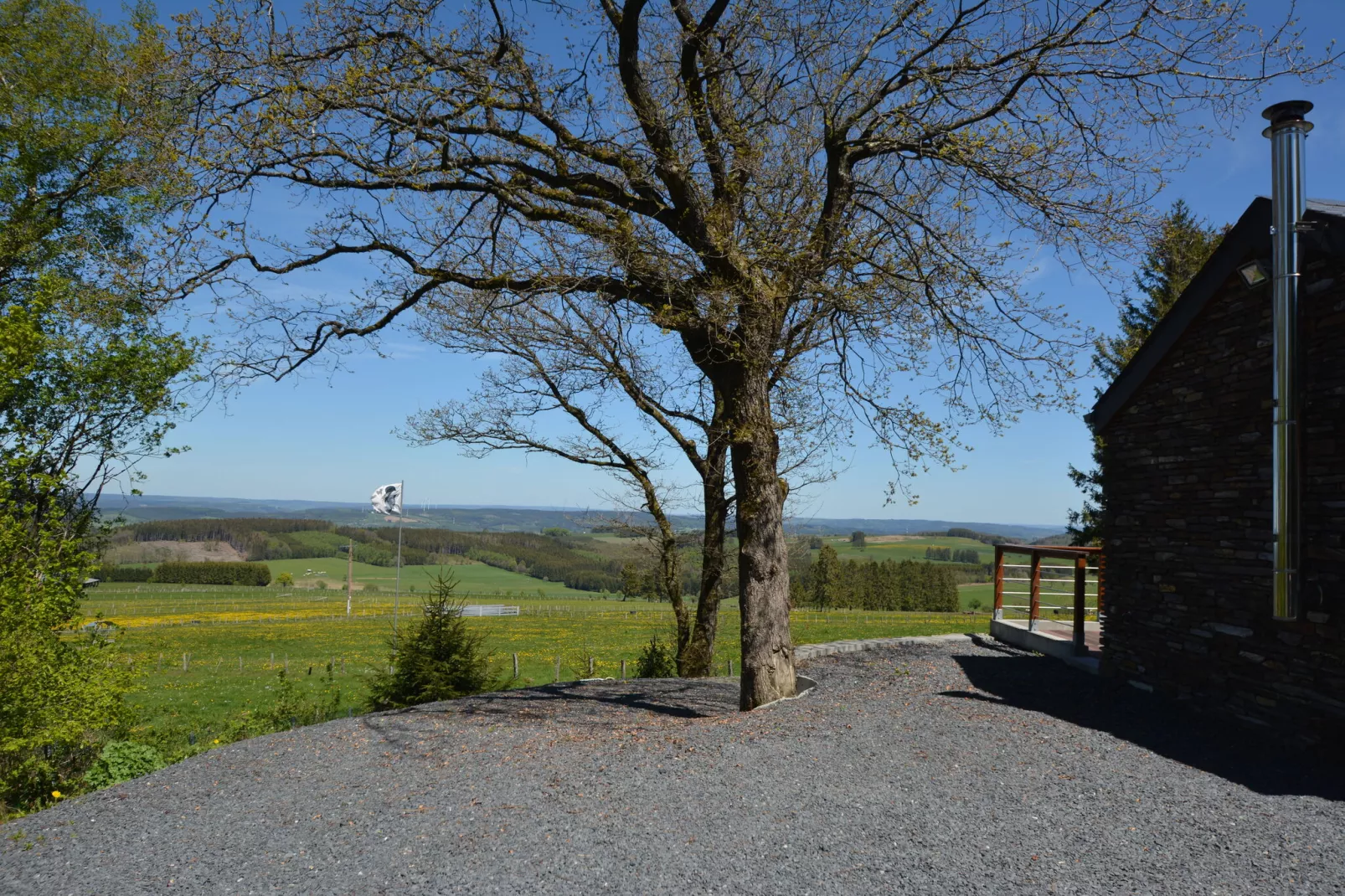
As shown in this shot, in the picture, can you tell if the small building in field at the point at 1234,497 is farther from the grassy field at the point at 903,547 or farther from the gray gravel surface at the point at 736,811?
the grassy field at the point at 903,547

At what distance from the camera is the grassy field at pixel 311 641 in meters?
17.5

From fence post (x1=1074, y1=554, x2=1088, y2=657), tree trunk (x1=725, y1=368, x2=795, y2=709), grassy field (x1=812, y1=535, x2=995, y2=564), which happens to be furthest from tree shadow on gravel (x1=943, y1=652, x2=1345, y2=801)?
grassy field (x1=812, y1=535, x2=995, y2=564)

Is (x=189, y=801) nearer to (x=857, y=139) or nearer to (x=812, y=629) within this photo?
(x=857, y=139)

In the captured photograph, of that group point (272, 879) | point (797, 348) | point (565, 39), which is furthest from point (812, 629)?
point (272, 879)

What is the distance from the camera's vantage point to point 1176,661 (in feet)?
25.6

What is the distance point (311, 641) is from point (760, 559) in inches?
1336

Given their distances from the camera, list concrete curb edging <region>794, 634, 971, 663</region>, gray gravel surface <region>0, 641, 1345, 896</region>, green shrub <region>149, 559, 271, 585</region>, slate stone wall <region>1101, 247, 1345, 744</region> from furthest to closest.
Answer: green shrub <region>149, 559, 271, 585</region>
concrete curb edging <region>794, 634, 971, 663</region>
slate stone wall <region>1101, 247, 1345, 744</region>
gray gravel surface <region>0, 641, 1345, 896</region>

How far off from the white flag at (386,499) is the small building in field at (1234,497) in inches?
773

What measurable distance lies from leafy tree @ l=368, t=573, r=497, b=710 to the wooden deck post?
26.0 ft

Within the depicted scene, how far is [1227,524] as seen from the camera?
7254 mm

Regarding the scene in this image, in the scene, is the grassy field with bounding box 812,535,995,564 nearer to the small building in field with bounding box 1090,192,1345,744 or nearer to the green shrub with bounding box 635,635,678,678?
the green shrub with bounding box 635,635,678,678

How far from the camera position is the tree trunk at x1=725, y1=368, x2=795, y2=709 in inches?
324

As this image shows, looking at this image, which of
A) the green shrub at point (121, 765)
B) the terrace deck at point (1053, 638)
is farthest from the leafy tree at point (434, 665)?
the terrace deck at point (1053, 638)

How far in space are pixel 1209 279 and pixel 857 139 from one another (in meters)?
3.65
